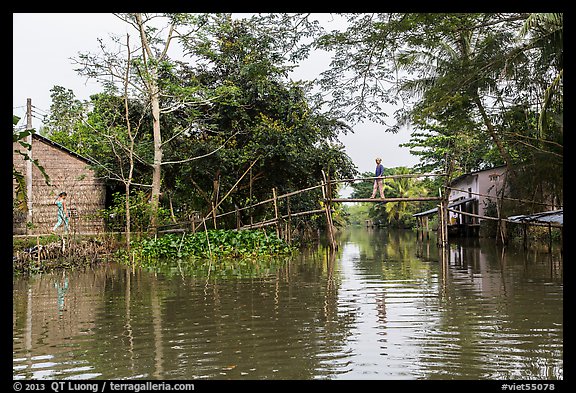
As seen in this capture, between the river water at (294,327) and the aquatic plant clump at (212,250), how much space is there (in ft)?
11.5

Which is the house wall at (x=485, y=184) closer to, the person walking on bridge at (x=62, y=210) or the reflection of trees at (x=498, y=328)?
the reflection of trees at (x=498, y=328)

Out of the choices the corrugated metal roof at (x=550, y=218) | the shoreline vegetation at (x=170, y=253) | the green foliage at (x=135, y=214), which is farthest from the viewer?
the green foliage at (x=135, y=214)

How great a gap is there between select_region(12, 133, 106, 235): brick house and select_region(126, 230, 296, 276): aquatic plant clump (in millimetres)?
3012

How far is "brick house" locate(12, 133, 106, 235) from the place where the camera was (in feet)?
62.2

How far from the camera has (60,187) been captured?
19.5 meters

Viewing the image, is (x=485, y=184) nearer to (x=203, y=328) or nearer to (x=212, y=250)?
(x=212, y=250)

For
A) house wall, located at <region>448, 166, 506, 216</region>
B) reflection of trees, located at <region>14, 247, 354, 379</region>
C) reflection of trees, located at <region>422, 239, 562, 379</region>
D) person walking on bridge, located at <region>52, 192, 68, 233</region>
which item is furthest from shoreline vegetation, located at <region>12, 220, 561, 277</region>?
house wall, located at <region>448, 166, 506, 216</region>

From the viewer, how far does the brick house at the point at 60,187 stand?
747 inches

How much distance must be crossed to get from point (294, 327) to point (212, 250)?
10185 mm

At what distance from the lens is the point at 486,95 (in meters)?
17.8

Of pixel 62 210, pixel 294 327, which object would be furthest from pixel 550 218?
pixel 62 210

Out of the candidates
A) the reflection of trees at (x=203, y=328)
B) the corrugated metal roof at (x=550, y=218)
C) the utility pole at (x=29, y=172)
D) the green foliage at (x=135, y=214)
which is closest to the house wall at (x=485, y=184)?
the corrugated metal roof at (x=550, y=218)
